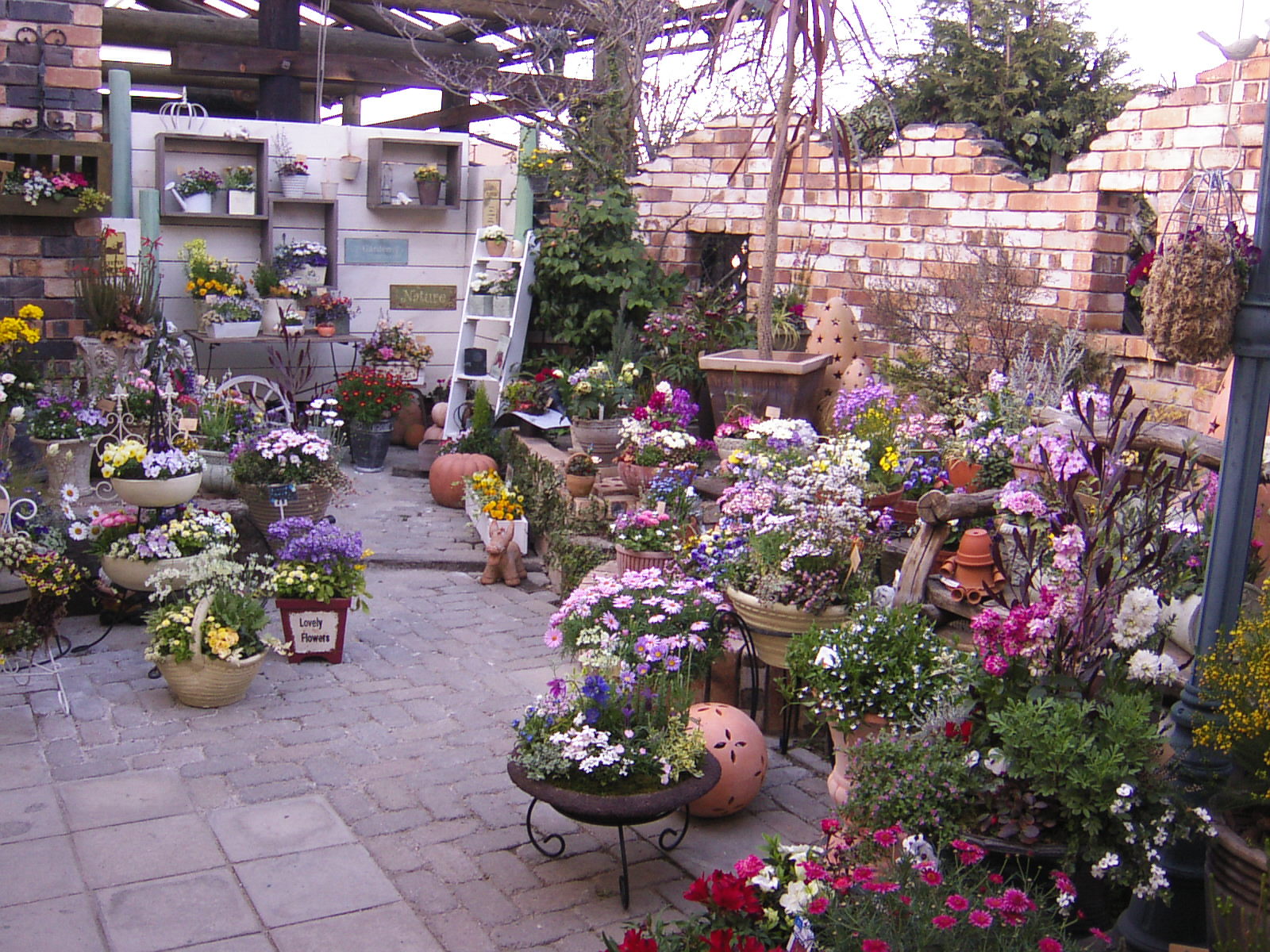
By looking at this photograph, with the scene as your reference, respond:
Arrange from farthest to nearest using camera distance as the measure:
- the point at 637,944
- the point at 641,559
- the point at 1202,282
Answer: the point at 641,559
the point at 1202,282
the point at 637,944

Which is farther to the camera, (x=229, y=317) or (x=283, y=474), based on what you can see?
(x=229, y=317)

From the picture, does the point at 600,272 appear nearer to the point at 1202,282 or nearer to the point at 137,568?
the point at 137,568

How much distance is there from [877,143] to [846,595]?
4.63 metres

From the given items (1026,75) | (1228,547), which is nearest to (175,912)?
(1228,547)

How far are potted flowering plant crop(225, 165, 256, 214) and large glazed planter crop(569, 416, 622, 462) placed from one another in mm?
3951

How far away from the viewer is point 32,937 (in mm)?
3387

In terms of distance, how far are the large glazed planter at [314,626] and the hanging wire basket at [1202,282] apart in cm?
396

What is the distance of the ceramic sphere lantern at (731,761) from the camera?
4.18 meters

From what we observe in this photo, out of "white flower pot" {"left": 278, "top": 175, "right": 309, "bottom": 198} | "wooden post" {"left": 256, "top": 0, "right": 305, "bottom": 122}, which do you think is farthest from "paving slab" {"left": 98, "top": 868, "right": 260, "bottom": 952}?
"wooden post" {"left": 256, "top": 0, "right": 305, "bottom": 122}

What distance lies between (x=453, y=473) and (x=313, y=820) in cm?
466

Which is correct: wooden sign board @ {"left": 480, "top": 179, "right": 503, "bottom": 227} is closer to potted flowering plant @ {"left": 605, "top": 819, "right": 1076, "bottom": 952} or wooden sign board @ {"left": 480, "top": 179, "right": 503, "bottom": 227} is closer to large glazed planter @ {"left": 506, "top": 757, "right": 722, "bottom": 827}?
large glazed planter @ {"left": 506, "top": 757, "right": 722, "bottom": 827}

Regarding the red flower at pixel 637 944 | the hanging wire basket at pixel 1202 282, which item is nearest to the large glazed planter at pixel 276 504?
the red flower at pixel 637 944

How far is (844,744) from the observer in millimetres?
4176

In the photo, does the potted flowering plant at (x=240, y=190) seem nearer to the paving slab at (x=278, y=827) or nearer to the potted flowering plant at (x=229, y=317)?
the potted flowering plant at (x=229, y=317)
